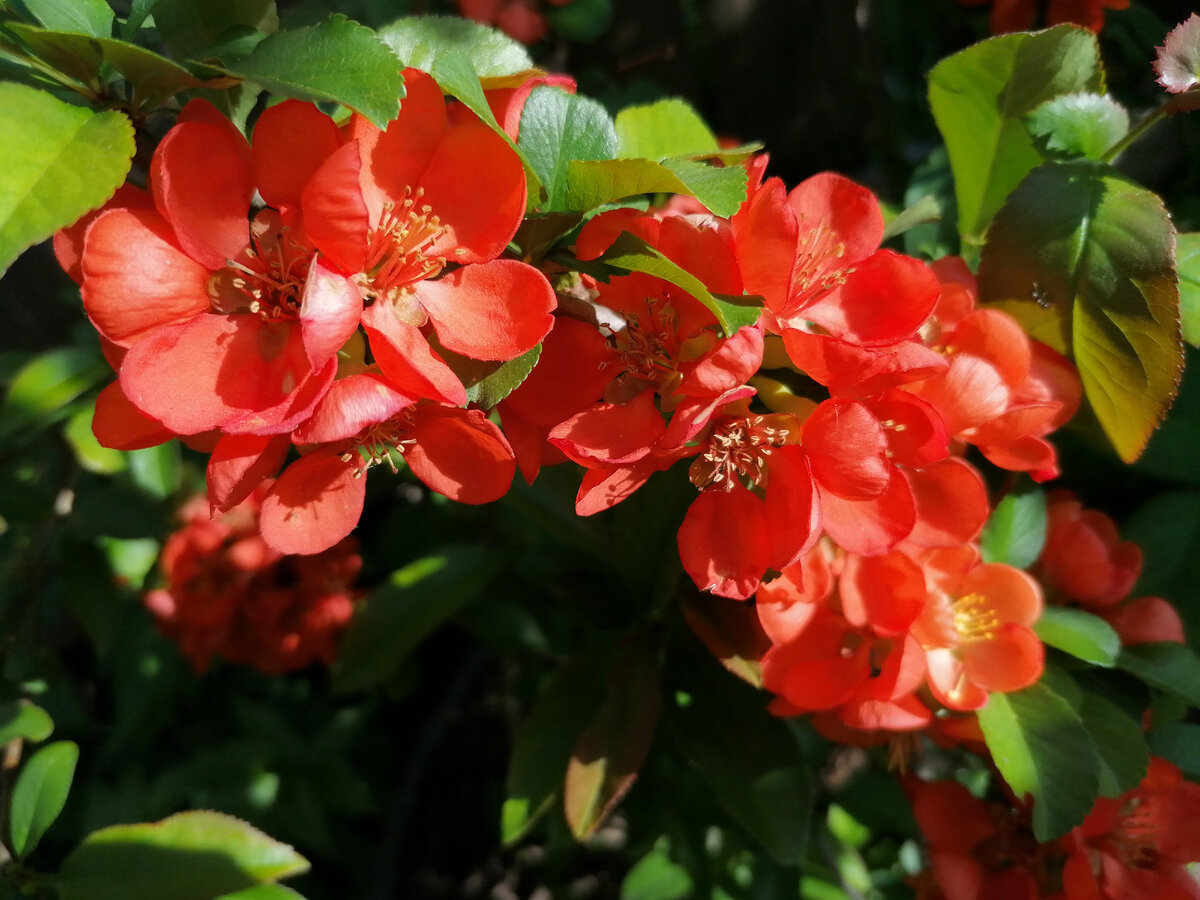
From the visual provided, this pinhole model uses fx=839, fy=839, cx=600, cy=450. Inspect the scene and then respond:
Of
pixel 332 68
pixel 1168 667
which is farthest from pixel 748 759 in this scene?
pixel 332 68

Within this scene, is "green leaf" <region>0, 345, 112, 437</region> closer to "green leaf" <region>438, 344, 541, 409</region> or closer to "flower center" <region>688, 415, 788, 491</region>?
"green leaf" <region>438, 344, 541, 409</region>

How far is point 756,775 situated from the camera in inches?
32.7

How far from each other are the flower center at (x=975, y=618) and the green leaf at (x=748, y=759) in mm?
221

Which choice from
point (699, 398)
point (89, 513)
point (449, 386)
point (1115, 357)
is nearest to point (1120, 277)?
point (1115, 357)

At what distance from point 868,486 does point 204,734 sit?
4.67ft

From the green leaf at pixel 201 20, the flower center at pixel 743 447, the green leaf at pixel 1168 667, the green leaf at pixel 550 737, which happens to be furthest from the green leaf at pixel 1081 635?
the green leaf at pixel 201 20

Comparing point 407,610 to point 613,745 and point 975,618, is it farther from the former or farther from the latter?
point 975,618

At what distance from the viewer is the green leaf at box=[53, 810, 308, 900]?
0.64 metres

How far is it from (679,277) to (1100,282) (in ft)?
1.22

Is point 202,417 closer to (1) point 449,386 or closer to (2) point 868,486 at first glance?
(1) point 449,386

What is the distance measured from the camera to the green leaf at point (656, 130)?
0.66 metres

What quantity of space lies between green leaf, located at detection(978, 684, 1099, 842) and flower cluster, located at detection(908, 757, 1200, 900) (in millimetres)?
111

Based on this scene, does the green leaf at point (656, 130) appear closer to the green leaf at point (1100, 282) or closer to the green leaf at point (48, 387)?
the green leaf at point (1100, 282)

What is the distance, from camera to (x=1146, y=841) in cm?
75
